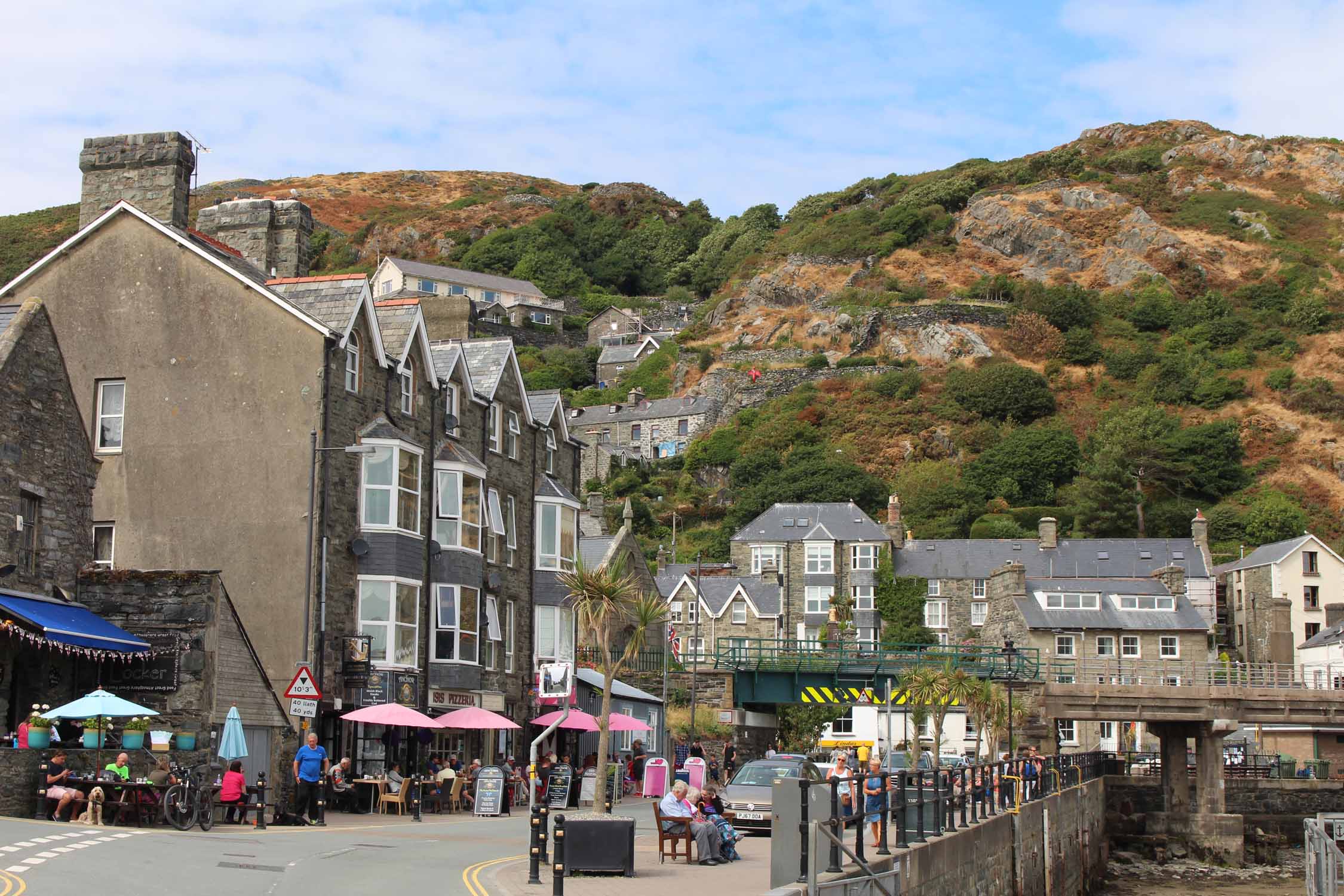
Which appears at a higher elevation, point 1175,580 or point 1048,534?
point 1048,534

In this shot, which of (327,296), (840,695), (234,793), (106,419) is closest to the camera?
(234,793)

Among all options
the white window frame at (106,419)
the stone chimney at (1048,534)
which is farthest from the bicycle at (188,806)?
the stone chimney at (1048,534)

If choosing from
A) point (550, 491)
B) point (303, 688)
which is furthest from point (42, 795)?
point (550, 491)

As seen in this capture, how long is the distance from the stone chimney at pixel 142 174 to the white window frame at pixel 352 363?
4.91 m

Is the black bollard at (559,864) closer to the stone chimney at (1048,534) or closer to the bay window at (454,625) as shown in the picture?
the bay window at (454,625)

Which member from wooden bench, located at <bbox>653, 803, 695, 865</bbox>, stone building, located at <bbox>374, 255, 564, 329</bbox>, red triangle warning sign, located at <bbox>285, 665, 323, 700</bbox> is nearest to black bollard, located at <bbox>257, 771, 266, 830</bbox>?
red triangle warning sign, located at <bbox>285, 665, 323, 700</bbox>

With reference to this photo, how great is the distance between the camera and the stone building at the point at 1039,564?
84000 millimetres

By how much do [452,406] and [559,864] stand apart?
23655mm

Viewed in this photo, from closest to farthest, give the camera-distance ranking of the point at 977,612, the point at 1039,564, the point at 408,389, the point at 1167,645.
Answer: the point at 408,389, the point at 1167,645, the point at 1039,564, the point at 977,612

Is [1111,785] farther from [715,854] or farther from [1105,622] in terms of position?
[715,854]

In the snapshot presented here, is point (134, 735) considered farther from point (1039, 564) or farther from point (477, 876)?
point (1039, 564)

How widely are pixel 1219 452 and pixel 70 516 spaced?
93.8m

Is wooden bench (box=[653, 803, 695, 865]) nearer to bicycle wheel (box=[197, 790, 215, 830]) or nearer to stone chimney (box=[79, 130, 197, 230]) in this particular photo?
bicycle wheel (box=[197, 790, 215, 830])

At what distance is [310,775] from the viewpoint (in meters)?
26.4
